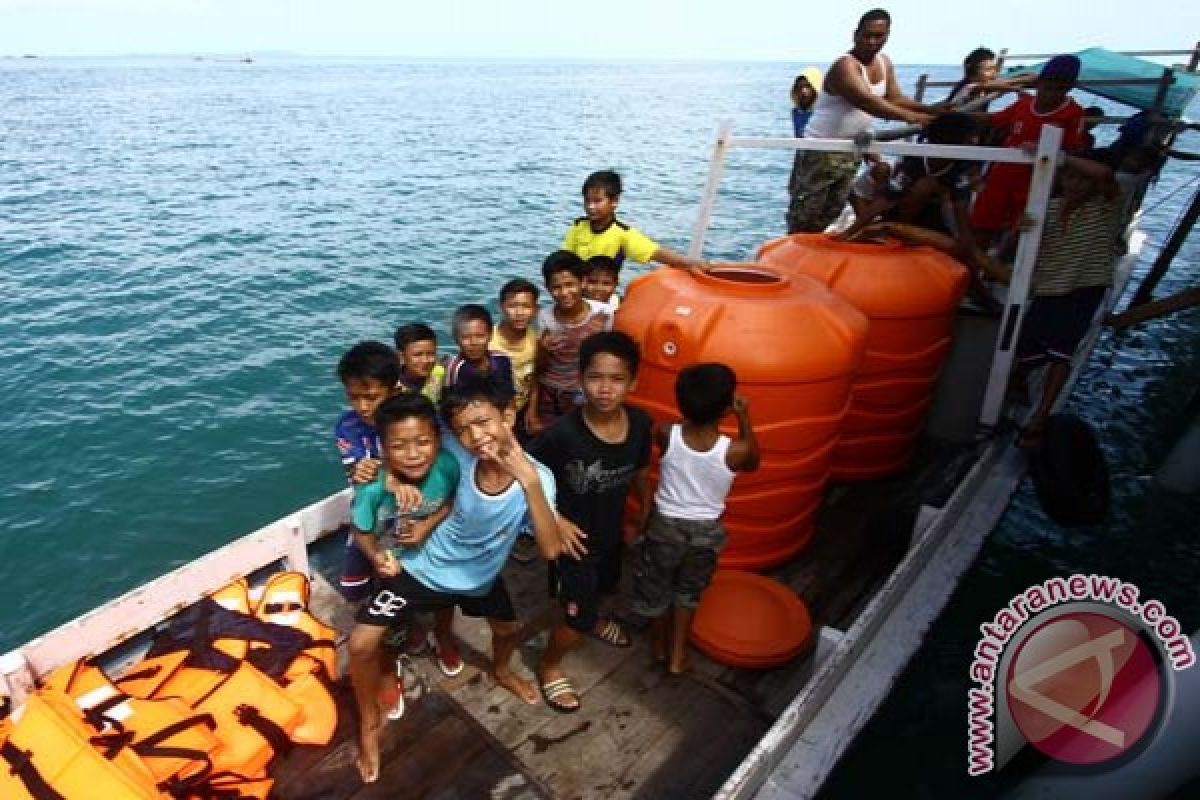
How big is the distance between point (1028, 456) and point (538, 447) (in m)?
4.17

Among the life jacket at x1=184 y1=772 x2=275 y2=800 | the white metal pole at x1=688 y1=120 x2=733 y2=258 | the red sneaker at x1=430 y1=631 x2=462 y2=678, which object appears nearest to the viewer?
the life jacket at x1=184 y1=772 x2=275 y2=800

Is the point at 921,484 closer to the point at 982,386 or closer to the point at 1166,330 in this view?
the point at 982,386

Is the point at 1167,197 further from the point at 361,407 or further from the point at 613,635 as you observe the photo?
the point at 361,407

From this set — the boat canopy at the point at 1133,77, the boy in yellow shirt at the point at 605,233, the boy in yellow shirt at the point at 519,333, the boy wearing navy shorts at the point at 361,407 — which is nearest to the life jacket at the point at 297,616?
the boy wearing navy shorts at the point at 361,407

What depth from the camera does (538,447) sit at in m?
3.04

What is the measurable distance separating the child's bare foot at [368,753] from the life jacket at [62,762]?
775 millimetres

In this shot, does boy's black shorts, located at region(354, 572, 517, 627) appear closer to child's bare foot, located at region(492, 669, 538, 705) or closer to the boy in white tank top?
child's bare foot, located at region(492, 669, 538, 705)

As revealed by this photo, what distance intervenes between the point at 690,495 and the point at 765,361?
3.11ft

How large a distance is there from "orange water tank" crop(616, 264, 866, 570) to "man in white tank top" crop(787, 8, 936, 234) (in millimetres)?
2164

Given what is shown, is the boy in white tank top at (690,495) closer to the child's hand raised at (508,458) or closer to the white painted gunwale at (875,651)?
the white painted gunwale at (875,651)

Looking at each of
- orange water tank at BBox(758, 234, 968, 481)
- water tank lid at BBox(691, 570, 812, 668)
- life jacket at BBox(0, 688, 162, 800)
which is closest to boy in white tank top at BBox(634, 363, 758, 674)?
water tank lid at BBox(691, 570, 812, 668)

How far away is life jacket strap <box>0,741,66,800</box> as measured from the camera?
2.27 meters

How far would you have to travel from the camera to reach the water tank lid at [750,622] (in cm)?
351

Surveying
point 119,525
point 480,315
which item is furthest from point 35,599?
point 480,315
